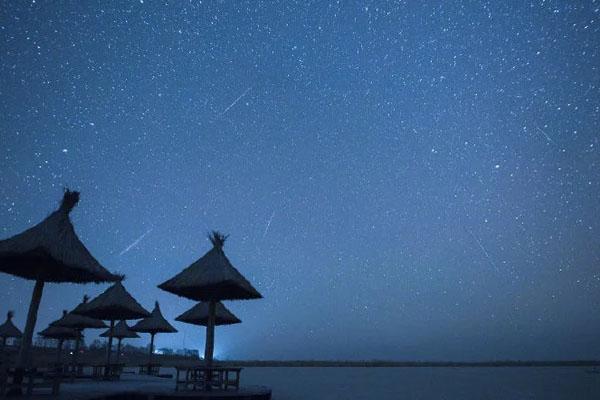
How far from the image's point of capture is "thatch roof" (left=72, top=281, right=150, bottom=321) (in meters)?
18.2

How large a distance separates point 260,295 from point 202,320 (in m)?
5.66

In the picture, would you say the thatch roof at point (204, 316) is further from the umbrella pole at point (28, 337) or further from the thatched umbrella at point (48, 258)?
the umbrella pole at point (28, 337)

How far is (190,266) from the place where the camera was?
15.9 m

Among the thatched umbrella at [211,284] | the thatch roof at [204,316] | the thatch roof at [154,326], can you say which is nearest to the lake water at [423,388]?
the thatch roof at [154,326]

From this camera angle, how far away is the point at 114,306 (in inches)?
712

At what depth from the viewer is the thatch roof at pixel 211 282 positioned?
47.9ft

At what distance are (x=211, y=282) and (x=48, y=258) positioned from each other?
485 centimetres

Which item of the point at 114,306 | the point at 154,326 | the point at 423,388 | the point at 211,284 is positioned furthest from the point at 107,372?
the point at 423,388

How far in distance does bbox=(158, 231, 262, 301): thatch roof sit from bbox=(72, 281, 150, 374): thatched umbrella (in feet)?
13.0

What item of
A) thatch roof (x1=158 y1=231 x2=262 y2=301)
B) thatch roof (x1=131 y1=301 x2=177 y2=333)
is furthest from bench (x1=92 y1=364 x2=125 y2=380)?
thatch roof (x1=158 y1=231 x2=262 y2=301)

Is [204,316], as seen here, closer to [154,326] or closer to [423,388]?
[154,326]

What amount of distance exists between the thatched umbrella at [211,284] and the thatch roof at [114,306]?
3958 millimetres

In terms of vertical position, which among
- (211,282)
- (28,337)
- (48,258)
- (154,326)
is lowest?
(28,337)

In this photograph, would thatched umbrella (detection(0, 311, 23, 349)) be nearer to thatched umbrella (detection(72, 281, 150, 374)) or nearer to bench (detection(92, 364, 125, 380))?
bench (detection(92, 364, 125, 380))
